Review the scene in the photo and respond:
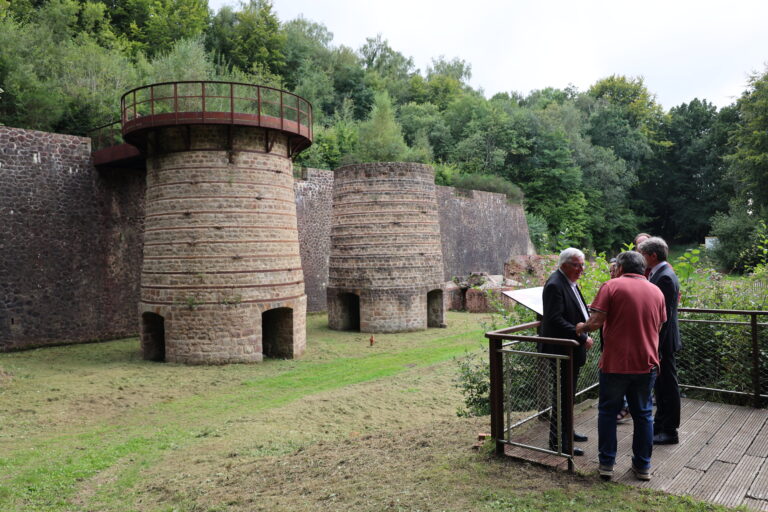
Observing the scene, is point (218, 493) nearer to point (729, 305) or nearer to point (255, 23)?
point (729, 305)

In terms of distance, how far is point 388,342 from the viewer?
1566 centimetres

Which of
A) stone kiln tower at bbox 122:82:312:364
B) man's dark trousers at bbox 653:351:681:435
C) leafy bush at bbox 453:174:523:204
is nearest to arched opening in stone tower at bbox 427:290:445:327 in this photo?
stone kiln tower at bbox 122:82:312:364

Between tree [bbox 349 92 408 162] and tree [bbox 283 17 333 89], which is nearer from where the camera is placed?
tree [bbox 349 92 408 162]

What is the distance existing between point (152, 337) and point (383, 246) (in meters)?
7.23

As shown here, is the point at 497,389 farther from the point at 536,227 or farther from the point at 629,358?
the point at 536,227

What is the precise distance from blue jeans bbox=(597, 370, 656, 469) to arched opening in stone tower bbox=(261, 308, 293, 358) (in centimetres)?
1002

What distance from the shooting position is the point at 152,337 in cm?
1330

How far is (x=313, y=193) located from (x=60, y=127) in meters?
9.94

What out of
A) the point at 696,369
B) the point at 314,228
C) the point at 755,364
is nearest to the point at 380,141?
the point at 314,228

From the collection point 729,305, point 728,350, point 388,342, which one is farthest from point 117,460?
point 388,342

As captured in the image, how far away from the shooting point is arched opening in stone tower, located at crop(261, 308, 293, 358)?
529 inches

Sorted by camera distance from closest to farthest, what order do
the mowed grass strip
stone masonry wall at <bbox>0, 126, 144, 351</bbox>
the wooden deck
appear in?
1. the wooden deck
2. the mowed grass strip
3. stone masonry wall at <bbox>0, 126, 144, 351</bbox>

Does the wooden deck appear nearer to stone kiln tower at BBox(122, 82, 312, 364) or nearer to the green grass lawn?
the green grass lawn

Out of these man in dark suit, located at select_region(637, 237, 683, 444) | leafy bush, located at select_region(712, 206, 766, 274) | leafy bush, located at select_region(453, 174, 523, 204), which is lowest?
man in dark suit, located at select_region(637, 237, 683, 444)
